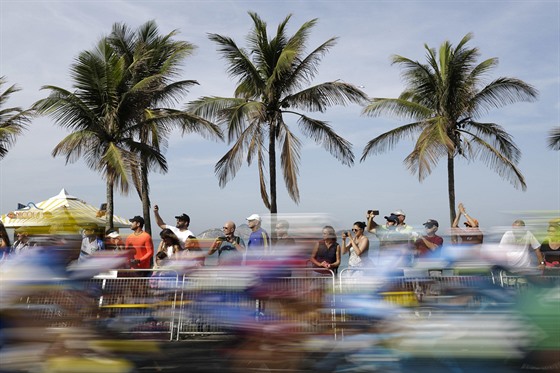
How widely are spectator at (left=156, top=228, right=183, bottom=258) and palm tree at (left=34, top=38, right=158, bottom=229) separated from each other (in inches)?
340

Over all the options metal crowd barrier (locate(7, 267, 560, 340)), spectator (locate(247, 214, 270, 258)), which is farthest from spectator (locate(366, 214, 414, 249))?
spectator (locate(247, 214, 270, 258))

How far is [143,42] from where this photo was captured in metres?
23.3

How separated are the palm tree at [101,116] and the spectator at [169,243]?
864 cm

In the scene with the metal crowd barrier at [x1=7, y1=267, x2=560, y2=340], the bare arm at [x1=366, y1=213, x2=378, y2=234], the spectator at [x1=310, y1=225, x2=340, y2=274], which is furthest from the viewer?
the bare arm at [x1=366, y1=213, x2=378, y2=234]

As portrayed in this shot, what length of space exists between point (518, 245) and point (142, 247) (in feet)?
19.7

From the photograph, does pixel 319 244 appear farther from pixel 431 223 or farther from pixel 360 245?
pixel 431 223

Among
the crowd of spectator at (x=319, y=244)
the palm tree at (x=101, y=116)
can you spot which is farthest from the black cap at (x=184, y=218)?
the palm tree at (x=101, y=116)

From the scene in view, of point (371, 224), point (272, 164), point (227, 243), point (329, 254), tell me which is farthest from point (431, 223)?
point (272, 164)

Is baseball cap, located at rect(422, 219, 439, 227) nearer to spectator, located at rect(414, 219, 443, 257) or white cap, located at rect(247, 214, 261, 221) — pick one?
spectator, located at rect(414, 219, 443, 257)

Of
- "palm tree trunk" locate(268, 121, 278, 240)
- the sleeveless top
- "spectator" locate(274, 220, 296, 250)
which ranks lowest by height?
the sleeveless top

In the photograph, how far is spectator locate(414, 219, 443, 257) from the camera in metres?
9.62

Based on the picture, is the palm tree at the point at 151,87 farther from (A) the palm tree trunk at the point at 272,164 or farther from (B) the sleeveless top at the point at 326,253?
(B) the sleeveless top at the point at 326,253

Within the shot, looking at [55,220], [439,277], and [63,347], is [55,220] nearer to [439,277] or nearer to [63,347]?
[63,347]

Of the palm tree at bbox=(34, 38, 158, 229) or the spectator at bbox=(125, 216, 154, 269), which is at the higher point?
the palm tree at bbox=(34, 38, 158, 229)
